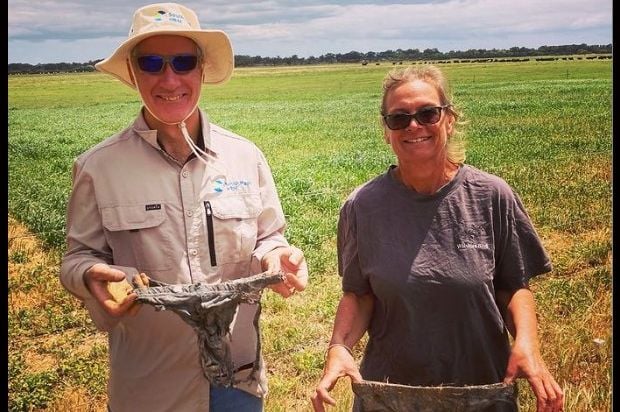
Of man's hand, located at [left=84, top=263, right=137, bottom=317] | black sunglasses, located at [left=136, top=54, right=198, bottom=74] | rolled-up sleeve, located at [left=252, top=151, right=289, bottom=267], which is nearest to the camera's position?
man's hand, located at [left=84, top=263, right=137, bottom=317]

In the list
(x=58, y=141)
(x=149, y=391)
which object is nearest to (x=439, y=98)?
(x=149, y=391)

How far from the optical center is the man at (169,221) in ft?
7.49

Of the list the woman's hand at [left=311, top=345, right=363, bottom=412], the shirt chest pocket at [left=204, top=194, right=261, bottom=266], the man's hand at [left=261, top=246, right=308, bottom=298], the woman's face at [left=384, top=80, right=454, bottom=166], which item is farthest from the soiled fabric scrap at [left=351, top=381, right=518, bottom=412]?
the woman's face at [left=384, top=80, right=454, bottom=166]

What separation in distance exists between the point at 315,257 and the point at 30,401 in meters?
3.58

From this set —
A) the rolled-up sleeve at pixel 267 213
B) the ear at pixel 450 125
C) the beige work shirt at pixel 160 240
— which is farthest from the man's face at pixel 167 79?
the ear at pixel 450 125

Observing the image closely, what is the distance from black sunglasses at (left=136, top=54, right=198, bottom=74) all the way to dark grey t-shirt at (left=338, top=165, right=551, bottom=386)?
2.82 feet

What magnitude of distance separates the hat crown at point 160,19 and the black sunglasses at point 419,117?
0.87 meters

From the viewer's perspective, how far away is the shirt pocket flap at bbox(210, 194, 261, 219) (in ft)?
7.73

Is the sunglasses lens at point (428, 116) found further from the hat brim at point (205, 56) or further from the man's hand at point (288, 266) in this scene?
the hat brim at point (205, 56)

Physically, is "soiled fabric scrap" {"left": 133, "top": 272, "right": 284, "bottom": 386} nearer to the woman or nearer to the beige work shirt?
the beige work shirt

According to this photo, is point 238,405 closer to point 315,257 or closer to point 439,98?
point 439,98

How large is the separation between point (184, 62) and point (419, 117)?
0.93 m

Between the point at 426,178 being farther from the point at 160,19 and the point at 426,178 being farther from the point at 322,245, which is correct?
the point at 322,245

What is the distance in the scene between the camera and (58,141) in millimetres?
20703
